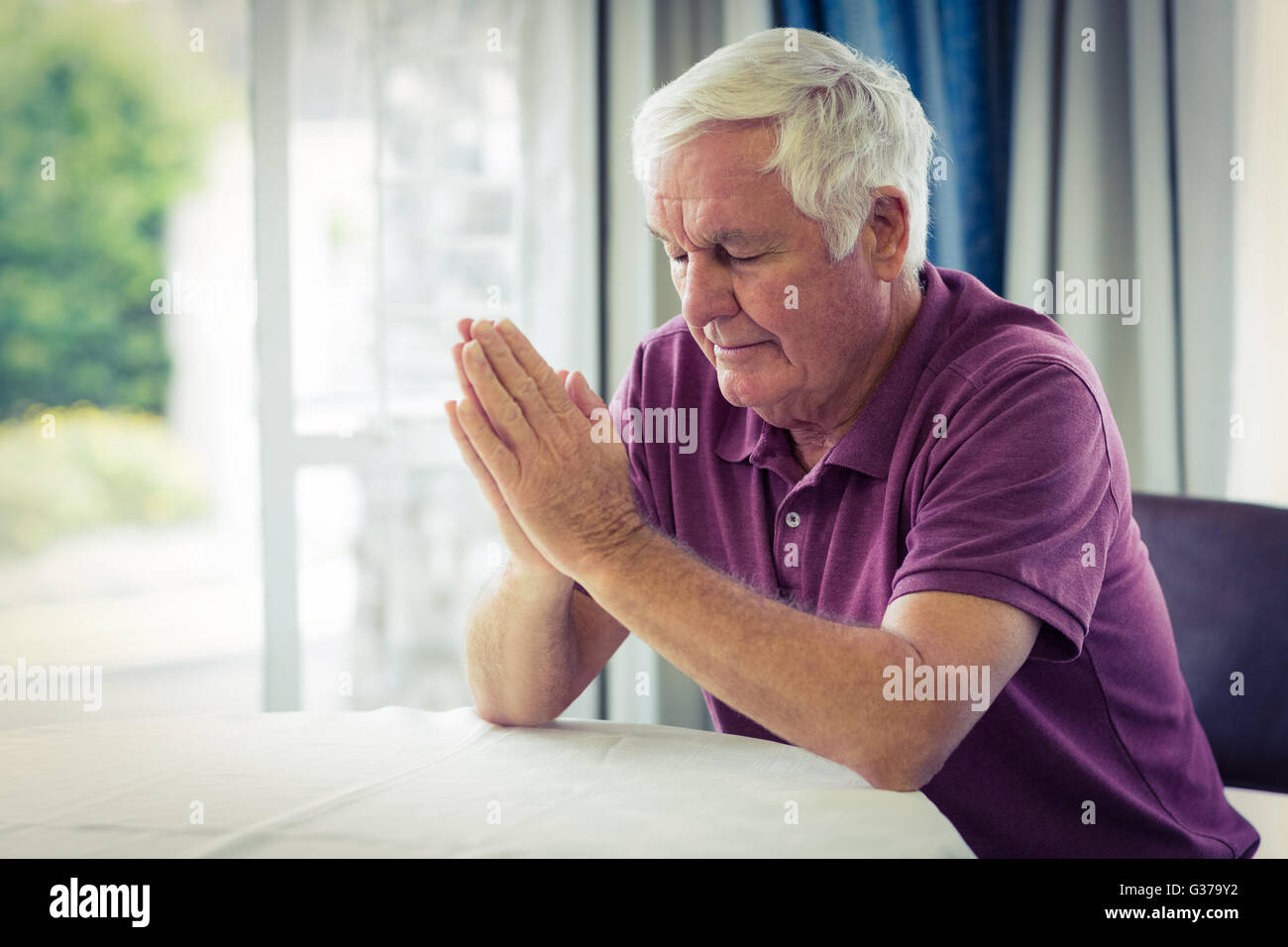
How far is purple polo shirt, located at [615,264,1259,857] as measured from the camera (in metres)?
0.97

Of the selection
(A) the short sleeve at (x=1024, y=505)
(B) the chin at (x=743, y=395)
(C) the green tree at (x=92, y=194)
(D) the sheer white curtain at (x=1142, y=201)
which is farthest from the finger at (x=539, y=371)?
(C) the green tree at (x=92, y=194)

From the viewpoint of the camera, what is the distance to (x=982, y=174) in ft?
7.46

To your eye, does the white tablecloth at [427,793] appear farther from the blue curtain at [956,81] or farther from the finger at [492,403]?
the blue curtain at [956,81]

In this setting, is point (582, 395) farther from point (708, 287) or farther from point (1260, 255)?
point (1260, 255)

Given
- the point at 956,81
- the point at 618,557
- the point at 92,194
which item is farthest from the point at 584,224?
the point at 92,194

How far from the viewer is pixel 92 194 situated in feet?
27.0

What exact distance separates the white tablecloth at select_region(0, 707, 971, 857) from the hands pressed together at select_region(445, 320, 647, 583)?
19cm

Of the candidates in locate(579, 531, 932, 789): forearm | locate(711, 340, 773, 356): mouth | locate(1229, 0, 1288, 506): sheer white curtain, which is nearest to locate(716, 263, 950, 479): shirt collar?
locate(711, 340, 773, 356): mouth

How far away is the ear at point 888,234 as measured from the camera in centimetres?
116

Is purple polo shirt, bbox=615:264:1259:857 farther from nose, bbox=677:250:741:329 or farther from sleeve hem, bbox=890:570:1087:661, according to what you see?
nose, bbox=677:250:741:329

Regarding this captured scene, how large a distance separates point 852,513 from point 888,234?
11.6 inches

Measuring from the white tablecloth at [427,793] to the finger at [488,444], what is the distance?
253 mm
